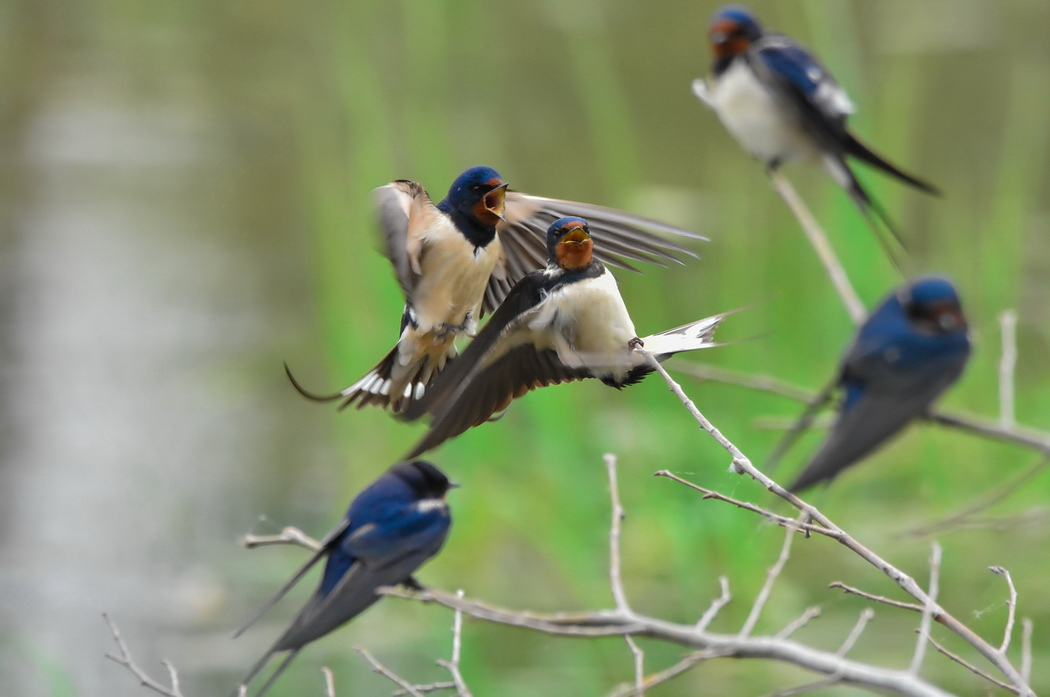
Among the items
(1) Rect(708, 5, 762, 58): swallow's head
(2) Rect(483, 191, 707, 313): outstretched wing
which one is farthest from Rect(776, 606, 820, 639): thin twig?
(1) Rect(708, 5, 762, 58): swallow's head

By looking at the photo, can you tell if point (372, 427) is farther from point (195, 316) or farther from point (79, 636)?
point (195, 316)

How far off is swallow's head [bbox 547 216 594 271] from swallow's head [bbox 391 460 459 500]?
46cm

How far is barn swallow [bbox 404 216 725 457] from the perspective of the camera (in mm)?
1187

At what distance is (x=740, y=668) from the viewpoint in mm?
3588

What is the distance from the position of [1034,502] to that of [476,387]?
2857mm

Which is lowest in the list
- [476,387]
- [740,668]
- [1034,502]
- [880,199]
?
[740,668]

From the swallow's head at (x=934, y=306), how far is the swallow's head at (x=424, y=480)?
0.56 meters

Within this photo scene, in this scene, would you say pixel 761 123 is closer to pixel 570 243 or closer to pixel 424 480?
pixel 424 480

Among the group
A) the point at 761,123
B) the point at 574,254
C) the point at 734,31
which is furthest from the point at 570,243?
the point at 734,31

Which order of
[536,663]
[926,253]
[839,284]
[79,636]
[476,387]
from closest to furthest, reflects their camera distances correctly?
[476,387]
[839,284]
[536,663]
[79,636]
[926,253]

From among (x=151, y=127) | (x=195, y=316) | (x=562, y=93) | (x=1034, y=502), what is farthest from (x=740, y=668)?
(x=151, y=127)

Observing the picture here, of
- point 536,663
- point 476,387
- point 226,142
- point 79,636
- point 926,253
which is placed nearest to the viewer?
point 476,387

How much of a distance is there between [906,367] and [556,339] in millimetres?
419

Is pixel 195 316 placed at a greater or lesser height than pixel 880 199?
lesser
